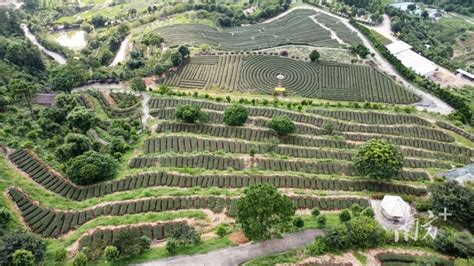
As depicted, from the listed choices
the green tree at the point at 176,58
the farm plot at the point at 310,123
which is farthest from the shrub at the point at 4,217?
the green tree at the point at 176,58

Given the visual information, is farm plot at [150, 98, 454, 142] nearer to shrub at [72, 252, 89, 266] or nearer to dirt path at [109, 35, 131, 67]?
dirt path at [109, 35, 131, 67]

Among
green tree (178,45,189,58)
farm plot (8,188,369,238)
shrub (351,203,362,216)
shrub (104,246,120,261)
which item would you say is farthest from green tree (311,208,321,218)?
green tree (178,45,189,58)

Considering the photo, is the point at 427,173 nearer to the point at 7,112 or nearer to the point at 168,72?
the point at 168,72

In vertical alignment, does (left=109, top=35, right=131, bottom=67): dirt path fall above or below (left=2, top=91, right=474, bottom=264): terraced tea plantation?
above

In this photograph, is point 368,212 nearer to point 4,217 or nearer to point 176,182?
point 176,182

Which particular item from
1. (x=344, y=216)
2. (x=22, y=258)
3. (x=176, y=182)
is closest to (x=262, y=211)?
(x=344, y=216)

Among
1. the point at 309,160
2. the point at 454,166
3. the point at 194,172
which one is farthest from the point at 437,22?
the point at 194,172
